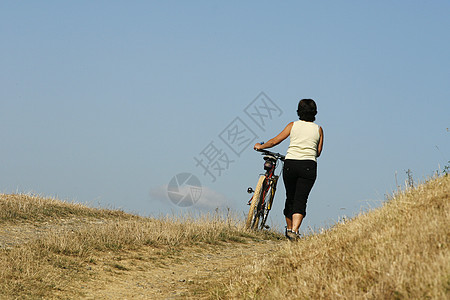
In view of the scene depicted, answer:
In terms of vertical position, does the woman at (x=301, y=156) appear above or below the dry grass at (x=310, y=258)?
above

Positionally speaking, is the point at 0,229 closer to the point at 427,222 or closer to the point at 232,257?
the point at 232,257

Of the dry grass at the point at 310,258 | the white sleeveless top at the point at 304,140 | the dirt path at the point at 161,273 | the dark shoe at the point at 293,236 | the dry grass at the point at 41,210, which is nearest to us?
the dry grass at the point at 310,258

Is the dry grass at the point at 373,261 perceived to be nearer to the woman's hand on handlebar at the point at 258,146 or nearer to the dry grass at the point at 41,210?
the woman's hand on handlebar at the point at 258,146

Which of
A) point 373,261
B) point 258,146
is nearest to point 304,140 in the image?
point 258,146

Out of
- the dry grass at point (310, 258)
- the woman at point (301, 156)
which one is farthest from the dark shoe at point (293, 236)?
the dry grass at point (310, 258)

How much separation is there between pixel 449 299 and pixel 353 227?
106 inches

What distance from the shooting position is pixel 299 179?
8.43 metres

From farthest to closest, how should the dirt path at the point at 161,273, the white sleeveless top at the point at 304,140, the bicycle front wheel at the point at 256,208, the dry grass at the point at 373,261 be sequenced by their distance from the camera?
the bicycle front wheel at the point at 256,208, the white sleeveless top at the point at 304,140, the dirt path at the point at 161,273, the dry grass at the point at 373,261

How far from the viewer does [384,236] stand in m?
5.92

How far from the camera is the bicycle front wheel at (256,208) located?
11.5m

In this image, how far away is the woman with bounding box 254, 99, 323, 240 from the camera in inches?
328

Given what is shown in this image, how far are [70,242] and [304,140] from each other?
14.5ft

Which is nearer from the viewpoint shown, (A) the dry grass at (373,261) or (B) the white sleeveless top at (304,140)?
(A) the dry grass at (373,261)

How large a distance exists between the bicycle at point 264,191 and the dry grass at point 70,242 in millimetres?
412
